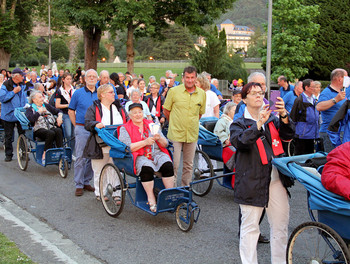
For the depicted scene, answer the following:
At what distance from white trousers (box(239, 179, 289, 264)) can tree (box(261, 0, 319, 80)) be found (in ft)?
88.7

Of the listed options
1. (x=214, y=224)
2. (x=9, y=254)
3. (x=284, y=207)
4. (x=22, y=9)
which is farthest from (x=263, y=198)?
(x=22, y=9)

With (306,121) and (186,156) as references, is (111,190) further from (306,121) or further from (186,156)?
(306,121)

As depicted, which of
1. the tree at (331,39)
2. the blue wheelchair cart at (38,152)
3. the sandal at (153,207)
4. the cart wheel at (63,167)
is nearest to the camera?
the sandal at (153,207)

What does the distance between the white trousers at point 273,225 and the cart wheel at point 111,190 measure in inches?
101

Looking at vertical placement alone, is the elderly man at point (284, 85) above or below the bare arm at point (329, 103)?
above

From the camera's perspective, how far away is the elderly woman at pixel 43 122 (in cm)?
991

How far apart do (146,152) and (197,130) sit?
3.51ft

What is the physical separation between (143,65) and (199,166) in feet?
197

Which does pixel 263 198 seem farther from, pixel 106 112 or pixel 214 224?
pixel 106 112

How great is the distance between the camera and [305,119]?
881 cm

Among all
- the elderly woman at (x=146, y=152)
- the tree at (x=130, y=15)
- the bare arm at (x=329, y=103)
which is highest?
the tree at (x=130, y=15)

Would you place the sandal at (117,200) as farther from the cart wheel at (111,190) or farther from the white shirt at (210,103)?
the white shirt at (210,103)

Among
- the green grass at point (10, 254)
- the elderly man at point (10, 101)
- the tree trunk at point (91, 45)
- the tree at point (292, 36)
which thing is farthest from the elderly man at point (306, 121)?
→ the tree trunk at point (91, 45)

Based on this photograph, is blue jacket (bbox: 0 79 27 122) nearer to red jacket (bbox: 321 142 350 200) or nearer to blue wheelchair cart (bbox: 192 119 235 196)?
blue wheelchair cart (bbox: 192 119 235 196)
